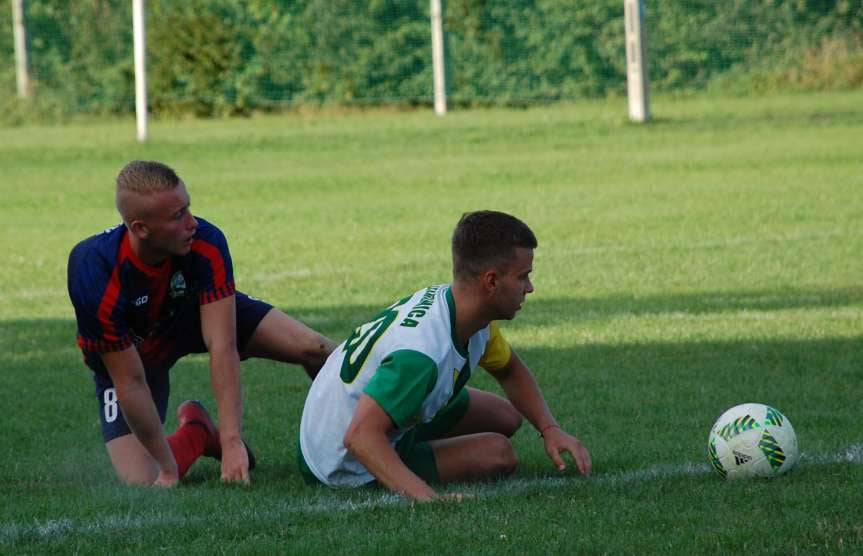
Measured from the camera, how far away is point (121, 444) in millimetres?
5879

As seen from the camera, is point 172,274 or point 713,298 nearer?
point 172,274

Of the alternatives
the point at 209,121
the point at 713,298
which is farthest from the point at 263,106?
the point at 713,298

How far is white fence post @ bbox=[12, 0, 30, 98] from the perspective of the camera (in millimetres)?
28859

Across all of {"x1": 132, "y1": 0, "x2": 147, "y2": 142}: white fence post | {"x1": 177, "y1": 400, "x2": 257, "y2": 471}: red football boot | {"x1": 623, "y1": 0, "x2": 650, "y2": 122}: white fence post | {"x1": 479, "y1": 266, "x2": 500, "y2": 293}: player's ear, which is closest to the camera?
{"x1": 479, "y1": 266, "x2": 500, "y2": 293}: player's ear

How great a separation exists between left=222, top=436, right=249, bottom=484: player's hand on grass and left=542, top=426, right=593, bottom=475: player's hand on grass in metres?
1.14

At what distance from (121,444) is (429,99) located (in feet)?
81.5

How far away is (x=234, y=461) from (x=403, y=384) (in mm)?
1036

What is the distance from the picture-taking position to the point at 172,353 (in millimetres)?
6102

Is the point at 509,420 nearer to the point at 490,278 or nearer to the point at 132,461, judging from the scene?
the point at 490,278

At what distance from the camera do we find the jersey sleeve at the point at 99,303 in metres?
5.36

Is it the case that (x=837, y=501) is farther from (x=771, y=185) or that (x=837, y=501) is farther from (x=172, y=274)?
(x=771, y=185)

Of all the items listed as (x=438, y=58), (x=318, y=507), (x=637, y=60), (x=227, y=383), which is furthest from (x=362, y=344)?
(x=438, y=58)

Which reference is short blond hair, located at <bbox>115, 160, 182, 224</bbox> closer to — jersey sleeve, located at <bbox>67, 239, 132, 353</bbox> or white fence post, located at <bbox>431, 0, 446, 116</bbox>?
jersey sleeve, located at <bbox>67, 239, 132, 353</bbox>

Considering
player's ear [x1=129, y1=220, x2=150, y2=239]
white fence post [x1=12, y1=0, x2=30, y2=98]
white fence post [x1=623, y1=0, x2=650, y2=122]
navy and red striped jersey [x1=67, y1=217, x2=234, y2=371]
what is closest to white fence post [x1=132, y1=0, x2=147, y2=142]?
white fence post [x1=12, y1=0, x2=30, y2=98]
